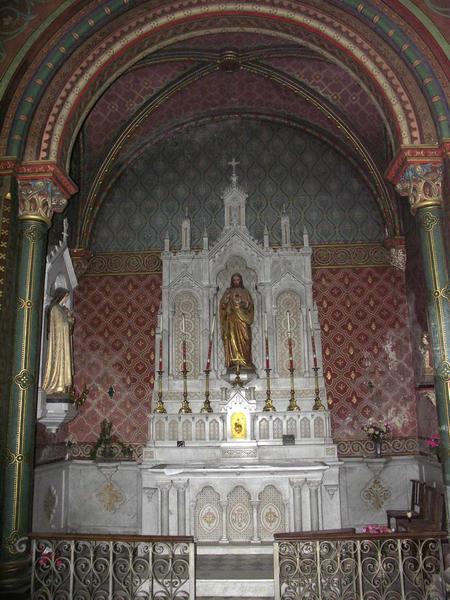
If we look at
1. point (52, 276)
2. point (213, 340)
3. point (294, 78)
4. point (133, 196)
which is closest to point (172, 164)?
point (133, 196)

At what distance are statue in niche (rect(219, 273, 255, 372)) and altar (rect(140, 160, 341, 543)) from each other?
0.08 feet

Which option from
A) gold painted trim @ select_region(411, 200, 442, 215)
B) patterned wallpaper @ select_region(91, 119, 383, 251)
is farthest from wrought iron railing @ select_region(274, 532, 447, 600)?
patterned wallpaper @ select_region(91, 119, 383, 251)

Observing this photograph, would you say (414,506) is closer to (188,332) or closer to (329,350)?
(329,350)

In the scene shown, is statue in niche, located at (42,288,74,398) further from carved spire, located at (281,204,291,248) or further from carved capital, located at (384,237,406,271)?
carved capital, located at (384,237,406,271)

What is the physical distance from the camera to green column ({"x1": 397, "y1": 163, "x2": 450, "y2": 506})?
314 inches

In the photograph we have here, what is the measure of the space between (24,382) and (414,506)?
7.99m

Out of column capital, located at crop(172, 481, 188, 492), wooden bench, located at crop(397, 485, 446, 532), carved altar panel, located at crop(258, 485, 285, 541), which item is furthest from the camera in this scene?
carved altar panel, located at crop(258, 485, 285, 541)

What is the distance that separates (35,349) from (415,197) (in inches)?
237

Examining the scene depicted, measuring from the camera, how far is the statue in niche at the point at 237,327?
12.5 meters

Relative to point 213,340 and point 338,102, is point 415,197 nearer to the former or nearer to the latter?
point 338,102

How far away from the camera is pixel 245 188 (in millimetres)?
14305

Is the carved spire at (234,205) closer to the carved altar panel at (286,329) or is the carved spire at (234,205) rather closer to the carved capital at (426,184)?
the carved altar panel at (286,329)

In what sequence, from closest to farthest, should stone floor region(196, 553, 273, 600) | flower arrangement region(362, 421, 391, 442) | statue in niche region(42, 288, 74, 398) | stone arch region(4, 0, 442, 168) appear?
1. stone floor region(196, 553, 273, 600)
2. stone arch region(4, 0, 442, 168)
3. statue in niche region(42, 288, 74, 398)
4. flower arrangement region(362, 421, 391, 442)

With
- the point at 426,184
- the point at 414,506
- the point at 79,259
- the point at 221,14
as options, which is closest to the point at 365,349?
the point at 414,506
